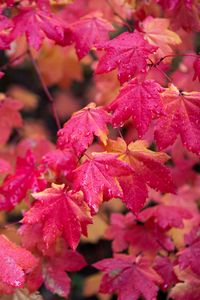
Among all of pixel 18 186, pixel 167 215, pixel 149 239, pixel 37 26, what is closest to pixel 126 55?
pixel 37 26

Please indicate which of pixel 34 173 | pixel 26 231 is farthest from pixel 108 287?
pixel 34 173

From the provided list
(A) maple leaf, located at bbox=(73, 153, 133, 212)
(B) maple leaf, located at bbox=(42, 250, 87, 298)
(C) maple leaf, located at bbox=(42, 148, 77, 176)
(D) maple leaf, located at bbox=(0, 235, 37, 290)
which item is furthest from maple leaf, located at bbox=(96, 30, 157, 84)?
(B) maple leaf, located at bbox=(42, 250, 87, 298)

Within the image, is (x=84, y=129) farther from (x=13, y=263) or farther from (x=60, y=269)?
(x=60, y=269)

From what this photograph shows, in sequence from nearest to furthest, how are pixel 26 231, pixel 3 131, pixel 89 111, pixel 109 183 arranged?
pixel 109 183
pixel 89 111
pixel 26 231
pixel 3 131

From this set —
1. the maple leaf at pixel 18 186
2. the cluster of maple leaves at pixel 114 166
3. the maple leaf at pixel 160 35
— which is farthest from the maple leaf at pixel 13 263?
the maple leaf at pixel 160 35

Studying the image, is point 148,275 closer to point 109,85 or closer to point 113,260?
point 113,260
